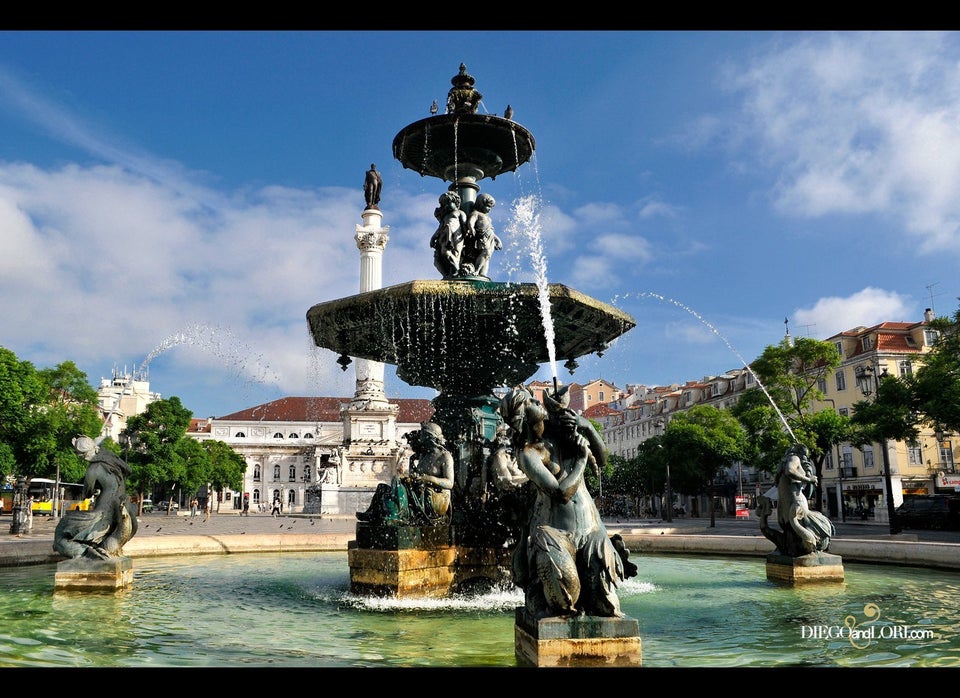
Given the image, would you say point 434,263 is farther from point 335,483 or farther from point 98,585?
point 335,483

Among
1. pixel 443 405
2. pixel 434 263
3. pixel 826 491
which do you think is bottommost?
pixel 826 491

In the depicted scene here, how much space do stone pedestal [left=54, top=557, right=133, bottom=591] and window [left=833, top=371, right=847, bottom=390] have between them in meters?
54.6

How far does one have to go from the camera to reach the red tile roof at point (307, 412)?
11669 centimetres

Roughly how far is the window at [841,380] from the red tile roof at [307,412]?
69910mm

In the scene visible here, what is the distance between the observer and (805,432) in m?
36.1

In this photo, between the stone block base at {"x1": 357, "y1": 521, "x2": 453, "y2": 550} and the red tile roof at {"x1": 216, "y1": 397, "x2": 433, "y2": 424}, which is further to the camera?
the red tile roof at {"x1": 216, "y1": 397, "x2": 433, "y2": 424}

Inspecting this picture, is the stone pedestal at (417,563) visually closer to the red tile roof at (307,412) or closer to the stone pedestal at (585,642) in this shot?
the stone pedestal at (585,642)

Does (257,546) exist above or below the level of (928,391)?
below

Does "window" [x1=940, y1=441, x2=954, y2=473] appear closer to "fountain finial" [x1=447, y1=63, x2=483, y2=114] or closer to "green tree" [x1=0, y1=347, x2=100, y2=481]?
"fountain finial" [x1=447, y1=63, x2=483, y2=114]

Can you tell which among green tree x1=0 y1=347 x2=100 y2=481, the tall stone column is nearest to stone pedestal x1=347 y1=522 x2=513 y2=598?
green tree x1=0 y1=347 x2=100 y2=481

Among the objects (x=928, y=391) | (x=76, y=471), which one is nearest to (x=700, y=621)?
(x=928, y=391)

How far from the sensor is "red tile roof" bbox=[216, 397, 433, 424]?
117 m
